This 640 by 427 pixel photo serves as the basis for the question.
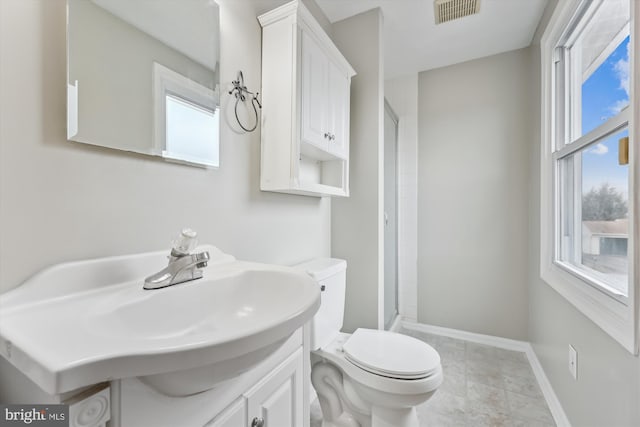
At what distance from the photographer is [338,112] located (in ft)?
5.24

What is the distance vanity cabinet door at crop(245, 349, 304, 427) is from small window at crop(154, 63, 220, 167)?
0.72 m

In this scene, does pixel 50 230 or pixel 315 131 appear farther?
pixel 315 131

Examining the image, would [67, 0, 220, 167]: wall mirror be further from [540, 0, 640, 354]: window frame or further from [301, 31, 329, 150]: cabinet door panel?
[540, 0, 640, 354]: window frame

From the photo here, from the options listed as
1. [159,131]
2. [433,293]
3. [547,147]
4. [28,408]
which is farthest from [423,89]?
[28,408]

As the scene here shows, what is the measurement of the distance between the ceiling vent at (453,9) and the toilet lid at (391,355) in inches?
77.0

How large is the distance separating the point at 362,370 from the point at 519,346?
1.74 m

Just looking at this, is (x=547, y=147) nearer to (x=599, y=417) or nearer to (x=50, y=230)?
(x=599, y=417)

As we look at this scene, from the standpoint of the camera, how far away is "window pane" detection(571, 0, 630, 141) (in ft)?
3.56

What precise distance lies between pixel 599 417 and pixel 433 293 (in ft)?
4.67

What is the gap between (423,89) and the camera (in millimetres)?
2510

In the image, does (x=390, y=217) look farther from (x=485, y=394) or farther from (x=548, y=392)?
(x=548, y=392)

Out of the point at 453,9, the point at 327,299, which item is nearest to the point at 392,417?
the point at 327,299

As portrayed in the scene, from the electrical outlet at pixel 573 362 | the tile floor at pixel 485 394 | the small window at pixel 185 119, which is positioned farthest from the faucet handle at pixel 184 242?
the electrical outlet at pixel 573 362

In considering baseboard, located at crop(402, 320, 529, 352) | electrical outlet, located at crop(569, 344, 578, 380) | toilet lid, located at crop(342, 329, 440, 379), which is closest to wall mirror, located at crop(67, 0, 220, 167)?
toilet lid, located at crop(342, 329, 440, 379)
